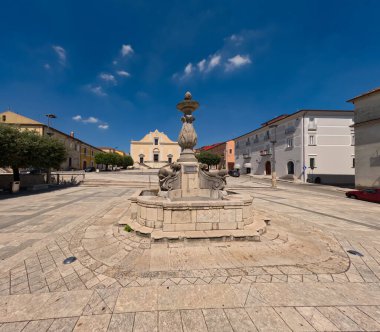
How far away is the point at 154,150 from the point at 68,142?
27.3 m

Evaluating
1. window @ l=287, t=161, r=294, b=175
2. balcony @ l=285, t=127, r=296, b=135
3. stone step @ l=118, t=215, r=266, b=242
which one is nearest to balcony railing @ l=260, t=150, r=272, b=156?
window @ l=287, t=161, r=294, b=175

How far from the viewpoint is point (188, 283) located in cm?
291

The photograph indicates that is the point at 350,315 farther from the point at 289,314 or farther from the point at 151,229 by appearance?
the point at 151,229

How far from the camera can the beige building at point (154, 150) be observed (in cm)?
6306

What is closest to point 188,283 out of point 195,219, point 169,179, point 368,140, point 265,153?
point 195,219

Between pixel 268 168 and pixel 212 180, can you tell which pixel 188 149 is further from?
pixel 268 168

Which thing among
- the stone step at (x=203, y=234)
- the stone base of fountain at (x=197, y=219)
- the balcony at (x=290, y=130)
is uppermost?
the balcony at (x=290, y=130)

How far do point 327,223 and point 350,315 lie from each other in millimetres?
5273

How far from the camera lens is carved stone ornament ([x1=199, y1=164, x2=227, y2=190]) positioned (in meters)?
6.19

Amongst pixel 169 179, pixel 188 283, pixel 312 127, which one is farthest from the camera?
pixel 312 127

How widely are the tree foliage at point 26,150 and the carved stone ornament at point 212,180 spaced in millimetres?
14472

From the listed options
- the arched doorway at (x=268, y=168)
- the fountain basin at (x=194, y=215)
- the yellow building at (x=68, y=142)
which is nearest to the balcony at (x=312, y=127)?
the arched doorway at (x=268, y=168)

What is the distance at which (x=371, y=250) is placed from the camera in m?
4.30

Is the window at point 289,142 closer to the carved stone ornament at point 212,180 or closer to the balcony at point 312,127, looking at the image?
the balcony at point 312,127
